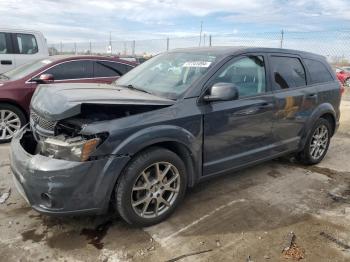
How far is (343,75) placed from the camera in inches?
786

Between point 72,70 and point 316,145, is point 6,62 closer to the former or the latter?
point 72,70

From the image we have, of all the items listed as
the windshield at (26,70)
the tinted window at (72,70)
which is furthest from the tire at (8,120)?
the tinted window at (72,70)

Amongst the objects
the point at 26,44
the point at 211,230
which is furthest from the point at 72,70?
the point at 211,230

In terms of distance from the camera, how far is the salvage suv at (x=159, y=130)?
2.96 metres

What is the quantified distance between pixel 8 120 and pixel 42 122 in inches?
133

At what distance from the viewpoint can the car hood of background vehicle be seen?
3.02 metres

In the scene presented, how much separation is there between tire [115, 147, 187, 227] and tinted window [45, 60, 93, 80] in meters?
4.02

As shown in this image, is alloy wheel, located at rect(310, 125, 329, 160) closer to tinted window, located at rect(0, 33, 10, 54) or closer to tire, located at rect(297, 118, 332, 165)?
tire, located at rect(297, 118, 332, 165)

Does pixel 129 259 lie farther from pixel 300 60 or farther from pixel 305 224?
pixel 300 60

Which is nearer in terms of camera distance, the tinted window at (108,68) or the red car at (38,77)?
the red car at (38,77)

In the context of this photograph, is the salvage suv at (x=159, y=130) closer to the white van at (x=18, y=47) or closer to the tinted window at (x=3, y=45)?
the white van at (x=18, y=47)

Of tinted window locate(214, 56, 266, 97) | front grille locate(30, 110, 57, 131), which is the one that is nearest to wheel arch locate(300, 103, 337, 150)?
tinted window locate(214, 56, 266, 97)

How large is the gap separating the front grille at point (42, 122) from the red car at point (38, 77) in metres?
2.79

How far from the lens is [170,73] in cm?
404
